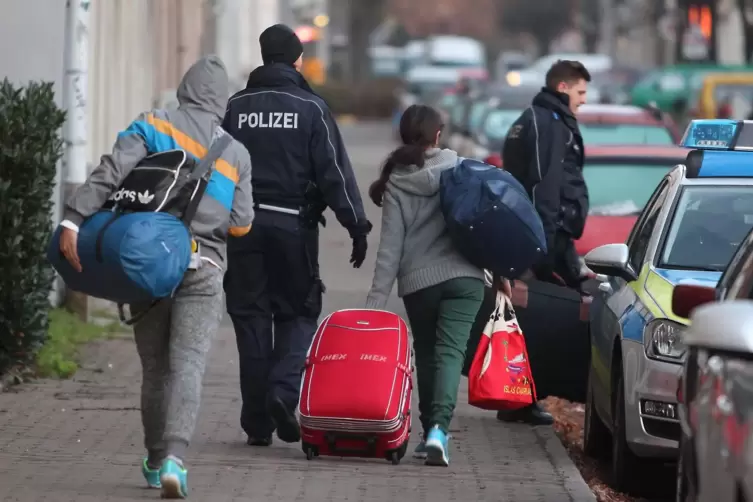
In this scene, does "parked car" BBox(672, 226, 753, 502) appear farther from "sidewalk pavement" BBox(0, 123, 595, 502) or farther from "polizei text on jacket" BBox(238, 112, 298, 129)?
"polizei text on jacket" BBox(238, 112, 298, 129)

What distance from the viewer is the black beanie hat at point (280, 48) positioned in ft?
29.2

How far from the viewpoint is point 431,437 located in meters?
8.49

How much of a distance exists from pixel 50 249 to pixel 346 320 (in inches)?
67.9

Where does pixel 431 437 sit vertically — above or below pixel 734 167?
below

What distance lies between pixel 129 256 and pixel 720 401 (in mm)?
2632

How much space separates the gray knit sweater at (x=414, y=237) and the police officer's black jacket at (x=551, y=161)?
2.08 m

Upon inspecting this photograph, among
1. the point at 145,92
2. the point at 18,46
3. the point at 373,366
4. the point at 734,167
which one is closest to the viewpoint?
the point at 373,366

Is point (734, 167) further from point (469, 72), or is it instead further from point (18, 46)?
point (469, 72)

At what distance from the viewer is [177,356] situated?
740 cm

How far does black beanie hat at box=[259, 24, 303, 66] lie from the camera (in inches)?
351

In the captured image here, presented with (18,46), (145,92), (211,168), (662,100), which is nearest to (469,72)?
(662,100)

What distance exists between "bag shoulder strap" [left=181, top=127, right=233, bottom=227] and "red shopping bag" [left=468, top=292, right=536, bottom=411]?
1847 mm

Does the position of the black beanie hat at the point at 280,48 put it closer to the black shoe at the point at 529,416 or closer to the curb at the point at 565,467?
the curb at the point at 565,467

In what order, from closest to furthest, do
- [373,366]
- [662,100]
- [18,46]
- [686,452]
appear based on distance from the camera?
[686,452] < [373,366] < [18,46] < [662,100]
